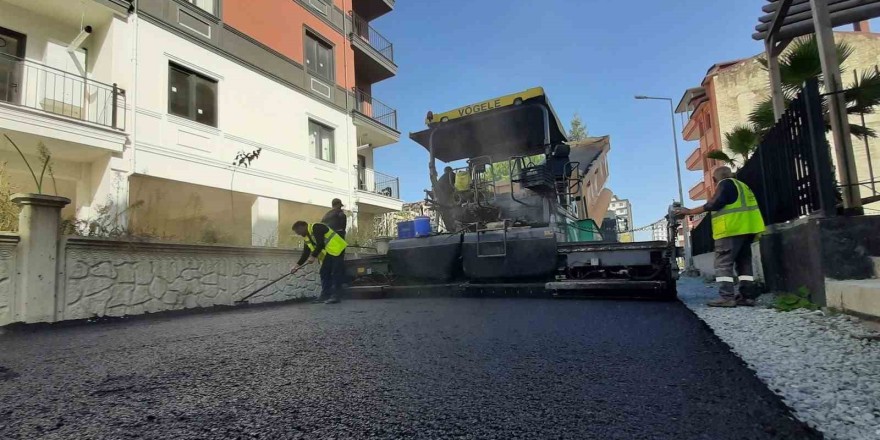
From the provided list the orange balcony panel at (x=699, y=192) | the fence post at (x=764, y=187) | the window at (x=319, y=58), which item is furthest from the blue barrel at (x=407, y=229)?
the orange balcony panel at (x=699, y=192)

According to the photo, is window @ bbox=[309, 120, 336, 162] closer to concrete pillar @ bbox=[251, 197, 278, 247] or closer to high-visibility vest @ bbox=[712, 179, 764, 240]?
concrete pillar @ bbox=[251, 197, 278, 247]

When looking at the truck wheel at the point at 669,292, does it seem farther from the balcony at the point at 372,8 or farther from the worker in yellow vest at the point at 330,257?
the balcony at the point at 372,8

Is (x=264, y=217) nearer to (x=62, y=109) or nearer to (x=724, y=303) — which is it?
(x=62, y=109)

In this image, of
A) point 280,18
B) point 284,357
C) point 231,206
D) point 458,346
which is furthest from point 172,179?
point 458,346

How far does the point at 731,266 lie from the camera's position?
4309 mm

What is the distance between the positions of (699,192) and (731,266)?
28493mm

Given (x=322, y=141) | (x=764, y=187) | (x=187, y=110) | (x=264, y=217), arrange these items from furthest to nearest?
(x=322, y=141)
(x=264, y=217)
(x=187, y=110)
(x=764, y=187)

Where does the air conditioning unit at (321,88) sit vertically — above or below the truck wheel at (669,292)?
above

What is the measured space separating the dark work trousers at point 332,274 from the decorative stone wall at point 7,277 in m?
3.66

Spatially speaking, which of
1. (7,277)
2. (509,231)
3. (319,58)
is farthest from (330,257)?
(319,58)

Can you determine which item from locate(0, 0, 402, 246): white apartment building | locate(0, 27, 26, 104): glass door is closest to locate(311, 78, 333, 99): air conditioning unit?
locate(0, 0, 402, 246): white apartment building

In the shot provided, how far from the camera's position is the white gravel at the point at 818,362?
1.48 m

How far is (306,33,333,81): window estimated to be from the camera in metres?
14.4

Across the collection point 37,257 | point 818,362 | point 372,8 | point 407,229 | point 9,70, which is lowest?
point 818,362
